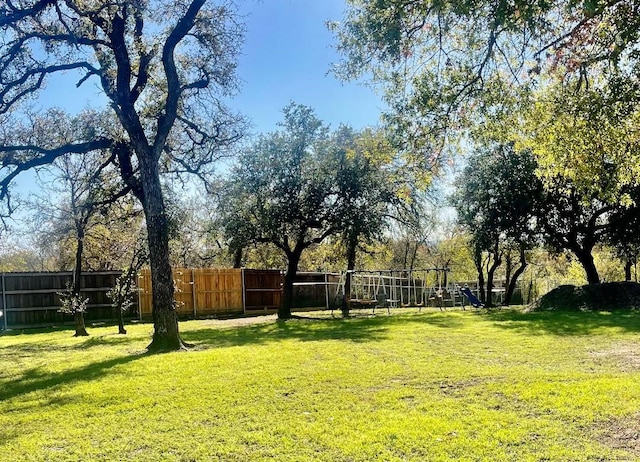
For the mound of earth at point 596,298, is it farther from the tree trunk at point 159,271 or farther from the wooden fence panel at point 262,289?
the tree trunk at point 159,271

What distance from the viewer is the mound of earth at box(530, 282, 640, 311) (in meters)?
14.4

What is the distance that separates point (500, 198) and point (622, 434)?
47.4 feet

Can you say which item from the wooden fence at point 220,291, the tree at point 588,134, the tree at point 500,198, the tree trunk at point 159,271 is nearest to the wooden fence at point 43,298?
the wooden fence at point 220,291

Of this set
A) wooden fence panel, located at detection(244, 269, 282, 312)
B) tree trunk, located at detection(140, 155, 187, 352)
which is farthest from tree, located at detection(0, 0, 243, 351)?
wooden fence panel, located at detection(244, 269, 282, 312)

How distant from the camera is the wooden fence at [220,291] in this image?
17906 mm

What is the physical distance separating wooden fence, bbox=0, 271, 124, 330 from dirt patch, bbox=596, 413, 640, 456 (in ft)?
51.9

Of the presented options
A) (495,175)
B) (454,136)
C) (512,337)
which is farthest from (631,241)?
(454,136)

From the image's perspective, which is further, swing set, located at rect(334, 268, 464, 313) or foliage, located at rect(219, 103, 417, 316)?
swing set, located at rect(334, 268, 464, 313)

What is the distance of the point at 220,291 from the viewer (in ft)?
64.2

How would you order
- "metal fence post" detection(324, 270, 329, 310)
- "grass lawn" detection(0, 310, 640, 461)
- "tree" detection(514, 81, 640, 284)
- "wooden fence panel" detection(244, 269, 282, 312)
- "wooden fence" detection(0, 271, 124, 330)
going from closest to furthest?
"grass lawn" detection(0, 310, 640, 461) < "tree" detection(514, 81, 640, 284) < "wooden fence" detection(0, 271, 124, 330) < "wooden fence panel" detection(244, 269, 282, 312) < "metal fence post" detection(324, 270, 329, 310)

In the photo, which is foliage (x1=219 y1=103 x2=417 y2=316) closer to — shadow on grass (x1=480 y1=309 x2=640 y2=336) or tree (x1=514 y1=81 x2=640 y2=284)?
shadow on grass (x1=480 y1=309 x2=640 y2=336)

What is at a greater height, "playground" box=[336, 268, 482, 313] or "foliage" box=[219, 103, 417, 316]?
"foliage" box=[219, 103, 417, 316]

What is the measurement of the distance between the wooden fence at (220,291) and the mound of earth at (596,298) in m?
10.5

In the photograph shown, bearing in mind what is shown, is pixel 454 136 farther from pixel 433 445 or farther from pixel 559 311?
pixel 559 311
